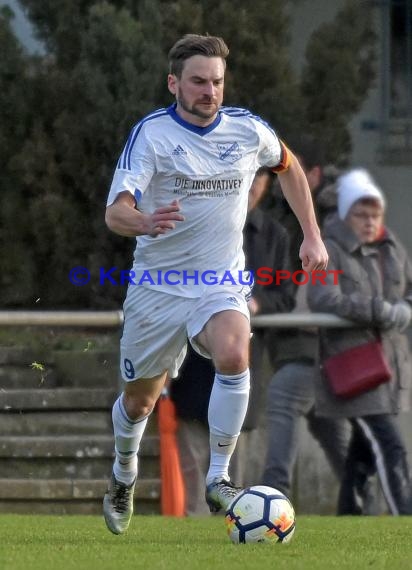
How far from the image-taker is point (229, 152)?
314 inches

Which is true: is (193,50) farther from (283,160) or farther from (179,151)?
(283,160)

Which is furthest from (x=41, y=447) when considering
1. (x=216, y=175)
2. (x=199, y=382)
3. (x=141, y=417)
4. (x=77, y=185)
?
(x=216, y=175)

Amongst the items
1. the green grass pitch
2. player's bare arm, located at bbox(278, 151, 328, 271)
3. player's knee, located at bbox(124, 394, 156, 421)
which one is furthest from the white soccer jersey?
the green grass pitch

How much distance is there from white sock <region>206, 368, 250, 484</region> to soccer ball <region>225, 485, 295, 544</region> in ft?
1.27

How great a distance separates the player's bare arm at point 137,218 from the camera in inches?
282

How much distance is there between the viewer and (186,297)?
26.0 ft

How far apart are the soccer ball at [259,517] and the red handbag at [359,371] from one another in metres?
3.20

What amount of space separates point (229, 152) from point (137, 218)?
0.83m

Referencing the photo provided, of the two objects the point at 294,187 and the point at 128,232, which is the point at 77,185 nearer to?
the point at 294,187

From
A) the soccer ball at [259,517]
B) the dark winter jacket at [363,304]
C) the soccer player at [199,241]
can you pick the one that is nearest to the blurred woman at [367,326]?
the dark winter jacket at [363,304]

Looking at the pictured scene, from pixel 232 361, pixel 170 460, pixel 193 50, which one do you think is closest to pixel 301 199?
pixel 193 50

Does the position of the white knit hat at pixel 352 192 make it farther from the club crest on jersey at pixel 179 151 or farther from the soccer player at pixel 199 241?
the club crest on jersey at pixel 179 151

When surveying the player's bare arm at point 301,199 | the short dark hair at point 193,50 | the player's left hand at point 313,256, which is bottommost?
the player's left hand at point 313,256

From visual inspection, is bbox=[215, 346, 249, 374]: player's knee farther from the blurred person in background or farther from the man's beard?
the blurred person in background
